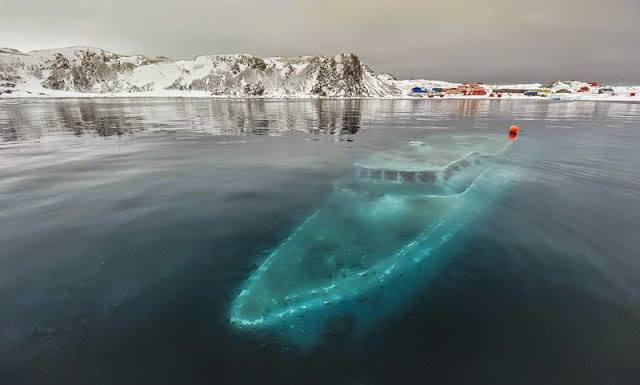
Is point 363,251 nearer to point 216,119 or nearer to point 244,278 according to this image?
point 244,278

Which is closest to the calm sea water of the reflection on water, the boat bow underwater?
the boat bow underwater

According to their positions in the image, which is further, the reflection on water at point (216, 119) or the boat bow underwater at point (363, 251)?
the reflection on water at point (216, 119)

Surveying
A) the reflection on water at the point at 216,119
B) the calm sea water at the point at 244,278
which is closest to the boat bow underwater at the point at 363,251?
the calm sea water at the point at 244,278

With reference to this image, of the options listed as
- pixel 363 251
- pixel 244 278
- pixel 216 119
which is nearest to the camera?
pixel 244 278

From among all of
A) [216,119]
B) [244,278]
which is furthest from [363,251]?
[216,119]

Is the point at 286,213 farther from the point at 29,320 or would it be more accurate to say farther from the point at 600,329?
the point at 600,329

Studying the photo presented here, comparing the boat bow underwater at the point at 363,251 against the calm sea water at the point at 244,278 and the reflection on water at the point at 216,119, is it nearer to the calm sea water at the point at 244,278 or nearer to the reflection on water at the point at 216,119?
the calm sea water at the point at 244,278

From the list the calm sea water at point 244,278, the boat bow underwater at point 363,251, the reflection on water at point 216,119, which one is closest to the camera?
the calm sea water at point 244,278

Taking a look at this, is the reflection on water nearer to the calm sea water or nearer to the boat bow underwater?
the boat bow underwater
